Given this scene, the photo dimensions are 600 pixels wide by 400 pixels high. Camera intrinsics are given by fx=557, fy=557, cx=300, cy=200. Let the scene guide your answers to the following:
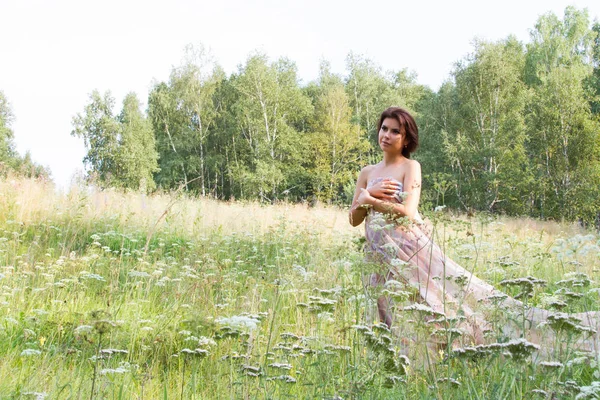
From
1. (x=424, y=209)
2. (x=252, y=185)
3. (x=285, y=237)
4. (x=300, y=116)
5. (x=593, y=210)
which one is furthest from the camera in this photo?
(x=300, y=116)

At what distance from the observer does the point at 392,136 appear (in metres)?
4.61

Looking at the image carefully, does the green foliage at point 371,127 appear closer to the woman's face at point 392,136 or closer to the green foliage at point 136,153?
the green foliage at point 136,153

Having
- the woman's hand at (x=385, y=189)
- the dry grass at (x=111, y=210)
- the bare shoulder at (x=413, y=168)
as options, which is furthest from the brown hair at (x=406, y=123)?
the dry grass at (x=111, y=210)

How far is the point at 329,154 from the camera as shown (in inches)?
1510

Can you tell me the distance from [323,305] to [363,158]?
36319 millimetres

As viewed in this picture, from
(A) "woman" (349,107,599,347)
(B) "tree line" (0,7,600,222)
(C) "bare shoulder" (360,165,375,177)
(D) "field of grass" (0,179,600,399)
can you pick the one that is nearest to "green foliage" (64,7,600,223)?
(B) "tree line" (0,7,600,222)

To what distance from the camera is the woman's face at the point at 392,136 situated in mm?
4617

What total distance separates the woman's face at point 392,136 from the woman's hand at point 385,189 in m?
0.37

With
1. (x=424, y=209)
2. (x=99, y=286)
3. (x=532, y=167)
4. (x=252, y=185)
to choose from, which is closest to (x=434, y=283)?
(x=424, y=209)

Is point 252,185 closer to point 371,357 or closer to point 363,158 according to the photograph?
point 363,158

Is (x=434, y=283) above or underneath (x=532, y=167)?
underneath

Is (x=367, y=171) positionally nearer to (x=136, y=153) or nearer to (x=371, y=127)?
(x=371, y=127)

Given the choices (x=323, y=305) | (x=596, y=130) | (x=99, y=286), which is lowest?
(x=99, y=286)

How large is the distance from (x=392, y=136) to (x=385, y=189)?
60cm
